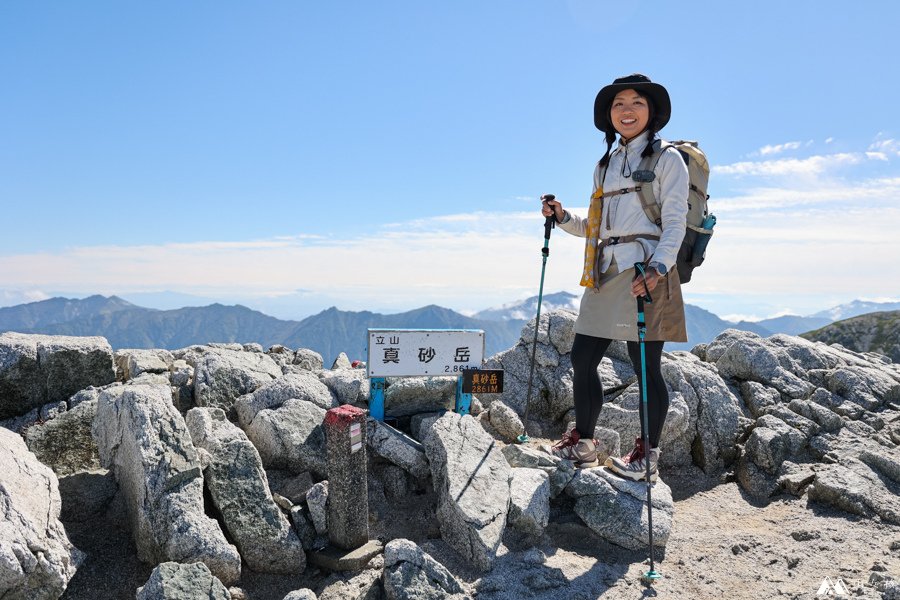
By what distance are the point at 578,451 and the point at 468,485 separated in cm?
184

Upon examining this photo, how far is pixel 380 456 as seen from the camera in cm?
784

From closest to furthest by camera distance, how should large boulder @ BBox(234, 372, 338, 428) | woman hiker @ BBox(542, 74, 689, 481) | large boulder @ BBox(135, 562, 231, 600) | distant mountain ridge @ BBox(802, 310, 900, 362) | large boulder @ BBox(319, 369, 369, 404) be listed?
large boulder @ BBox(135, 562, 231, 600) < woman hiker @ BBox(542, 74, 689, 481) < large boulder @ BBox(234, 372, 338, 428) < large boulder @ BBox(319, 369, 369, 404) < distant mountain ridge @ BBox(802, 310, 900, 362)

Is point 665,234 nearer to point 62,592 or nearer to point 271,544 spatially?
point 271,544

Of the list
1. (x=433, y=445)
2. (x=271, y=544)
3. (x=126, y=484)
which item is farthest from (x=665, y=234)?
(x=126, y=484)

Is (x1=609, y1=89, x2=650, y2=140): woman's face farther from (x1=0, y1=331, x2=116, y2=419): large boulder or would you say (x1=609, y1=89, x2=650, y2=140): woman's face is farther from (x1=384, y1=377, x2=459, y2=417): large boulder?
(x1=0, y1=331, x2=116, y2=419): large boulder

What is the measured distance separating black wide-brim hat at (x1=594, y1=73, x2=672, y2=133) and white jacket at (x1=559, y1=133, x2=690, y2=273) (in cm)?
35

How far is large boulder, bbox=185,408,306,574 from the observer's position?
19.5 ft

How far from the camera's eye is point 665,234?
6359mm

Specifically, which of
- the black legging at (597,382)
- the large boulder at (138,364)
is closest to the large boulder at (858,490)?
the black legging at (597,382)

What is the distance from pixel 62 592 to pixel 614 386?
904 centimetres

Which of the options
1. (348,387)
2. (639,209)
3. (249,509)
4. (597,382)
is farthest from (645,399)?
(249,509)

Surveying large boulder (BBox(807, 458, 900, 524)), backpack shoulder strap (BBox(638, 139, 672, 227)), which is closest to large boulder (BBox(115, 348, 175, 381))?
backpack shoulder strap (BBox(638, 139, 672, 227))

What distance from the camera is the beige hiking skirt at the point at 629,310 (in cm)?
671

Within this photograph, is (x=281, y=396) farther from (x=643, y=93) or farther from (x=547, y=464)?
(x=643, y=93)
